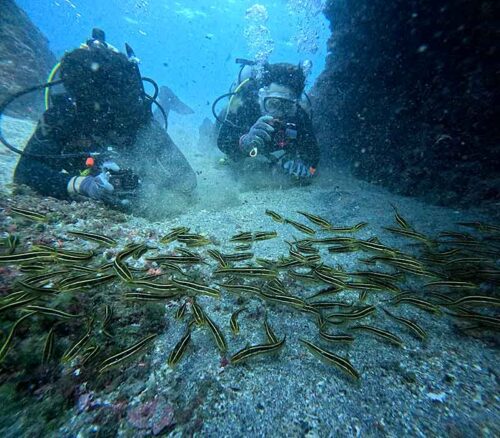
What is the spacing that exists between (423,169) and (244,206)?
20.2ft

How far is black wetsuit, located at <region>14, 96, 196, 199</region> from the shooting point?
Answer: 6.26m

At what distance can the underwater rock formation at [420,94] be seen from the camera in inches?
276

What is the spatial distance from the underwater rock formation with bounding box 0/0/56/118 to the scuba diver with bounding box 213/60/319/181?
12201mm

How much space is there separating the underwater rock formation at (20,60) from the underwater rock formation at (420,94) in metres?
16.5

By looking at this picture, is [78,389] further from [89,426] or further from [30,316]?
[30,316]

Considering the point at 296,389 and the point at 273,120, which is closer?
the point at 296,389

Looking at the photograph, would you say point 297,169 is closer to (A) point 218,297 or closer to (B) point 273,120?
(B) point 273,120

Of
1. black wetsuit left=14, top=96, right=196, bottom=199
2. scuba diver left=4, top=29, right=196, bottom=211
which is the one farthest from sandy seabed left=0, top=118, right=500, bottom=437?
black wetsuit left=14, top=96, right=196, bottom=199

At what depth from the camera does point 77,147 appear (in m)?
6.79

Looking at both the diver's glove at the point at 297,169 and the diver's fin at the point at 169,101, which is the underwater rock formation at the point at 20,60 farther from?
the diver's glove at the point at 297,169

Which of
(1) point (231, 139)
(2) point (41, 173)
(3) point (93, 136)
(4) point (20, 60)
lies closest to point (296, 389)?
(2) point (41, 173)

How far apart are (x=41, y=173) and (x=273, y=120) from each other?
265 inches

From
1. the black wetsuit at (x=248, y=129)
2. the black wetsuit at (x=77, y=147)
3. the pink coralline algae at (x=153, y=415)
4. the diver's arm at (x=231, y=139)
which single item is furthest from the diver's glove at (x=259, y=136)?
the pink coralline algae at (x=153, y=415)

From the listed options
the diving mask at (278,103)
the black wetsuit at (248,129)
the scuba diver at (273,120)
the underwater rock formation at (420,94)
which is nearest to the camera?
the underwater rock formation at (420,94)
